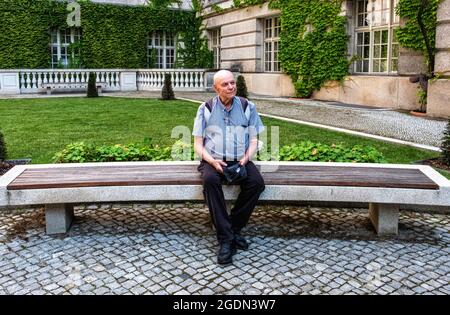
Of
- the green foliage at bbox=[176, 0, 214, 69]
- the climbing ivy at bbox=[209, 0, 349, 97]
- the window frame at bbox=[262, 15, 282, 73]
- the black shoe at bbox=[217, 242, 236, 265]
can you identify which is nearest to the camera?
the black shoe at bbox=[217, 242, 236, 265]

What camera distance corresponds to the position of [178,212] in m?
5.77

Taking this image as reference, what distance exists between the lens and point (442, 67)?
13211mm

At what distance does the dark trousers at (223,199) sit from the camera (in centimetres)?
455

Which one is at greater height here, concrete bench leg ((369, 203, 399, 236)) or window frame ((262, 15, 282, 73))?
window frame ((262, 15, 282, 73))

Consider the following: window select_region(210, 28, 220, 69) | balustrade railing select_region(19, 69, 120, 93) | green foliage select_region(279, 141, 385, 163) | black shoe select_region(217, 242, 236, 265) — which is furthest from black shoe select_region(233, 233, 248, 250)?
window select_region(210, 28, 220, 69)

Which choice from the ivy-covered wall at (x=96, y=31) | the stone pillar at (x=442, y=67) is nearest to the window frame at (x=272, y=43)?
the ivy-covered wall at (x=96, y=31)

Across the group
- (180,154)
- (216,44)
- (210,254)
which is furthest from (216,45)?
(210,254)

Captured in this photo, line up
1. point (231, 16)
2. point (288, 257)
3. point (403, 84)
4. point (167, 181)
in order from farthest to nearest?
point (231, 16) < point (403, 84) < point (167, 181) < point (288, 257)

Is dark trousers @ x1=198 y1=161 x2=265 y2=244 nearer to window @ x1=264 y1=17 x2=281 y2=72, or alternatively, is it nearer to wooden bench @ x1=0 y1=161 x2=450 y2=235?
wooden bench @ x1=0 y1=161 x2=450 y2=235

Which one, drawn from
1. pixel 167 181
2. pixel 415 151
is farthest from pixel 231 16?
pixel 167 181

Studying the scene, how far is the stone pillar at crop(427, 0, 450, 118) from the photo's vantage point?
1302cm

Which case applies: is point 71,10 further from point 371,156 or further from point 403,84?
point 371,156

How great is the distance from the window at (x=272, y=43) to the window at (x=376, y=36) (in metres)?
4.95
